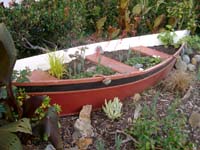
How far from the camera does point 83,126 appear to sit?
3.04 meters

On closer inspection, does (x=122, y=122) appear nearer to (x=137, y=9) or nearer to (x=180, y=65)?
(x=180, y=65)

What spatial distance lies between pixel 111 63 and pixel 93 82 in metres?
0.67

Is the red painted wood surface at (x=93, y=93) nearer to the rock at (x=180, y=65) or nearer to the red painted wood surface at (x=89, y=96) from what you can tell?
the red painted wood surface at (x=89, y=96)

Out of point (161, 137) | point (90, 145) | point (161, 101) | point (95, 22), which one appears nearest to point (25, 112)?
point (90, 145)

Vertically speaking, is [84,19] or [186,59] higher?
[84,19]

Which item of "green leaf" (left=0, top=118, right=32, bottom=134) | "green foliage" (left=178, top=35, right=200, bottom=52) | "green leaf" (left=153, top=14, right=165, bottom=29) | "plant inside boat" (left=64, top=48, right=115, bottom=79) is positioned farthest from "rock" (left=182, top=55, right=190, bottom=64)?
"green leaf" (left=0, top=118, right=32, bottom=134)

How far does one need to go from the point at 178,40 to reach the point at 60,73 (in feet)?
6.19

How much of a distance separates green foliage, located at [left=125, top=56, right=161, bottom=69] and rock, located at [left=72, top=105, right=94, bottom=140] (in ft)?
3.21

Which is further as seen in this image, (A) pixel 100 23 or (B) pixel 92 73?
(A) pixel 100 23

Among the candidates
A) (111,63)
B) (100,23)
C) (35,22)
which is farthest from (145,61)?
Result: (35,22)

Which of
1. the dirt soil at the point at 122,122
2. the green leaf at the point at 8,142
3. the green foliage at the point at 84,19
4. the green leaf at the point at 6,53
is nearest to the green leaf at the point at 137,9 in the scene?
the green foliage at the point at 84,19

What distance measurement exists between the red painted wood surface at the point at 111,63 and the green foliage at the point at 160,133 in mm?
604

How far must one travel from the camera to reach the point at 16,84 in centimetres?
291

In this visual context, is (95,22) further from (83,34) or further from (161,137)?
(161,137)
